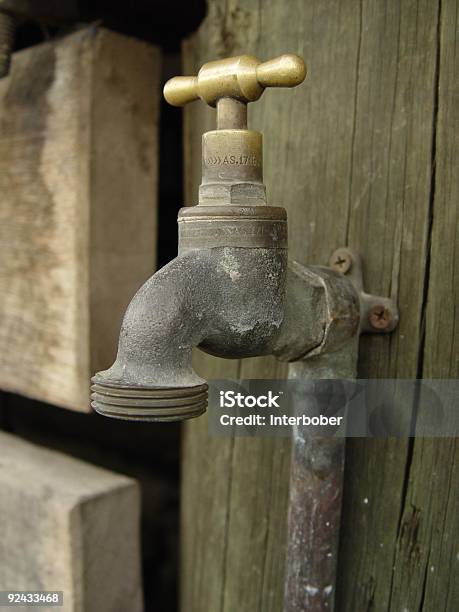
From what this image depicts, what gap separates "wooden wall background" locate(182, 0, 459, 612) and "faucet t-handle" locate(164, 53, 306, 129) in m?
0.28

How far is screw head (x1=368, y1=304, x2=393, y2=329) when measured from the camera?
3.05 ft

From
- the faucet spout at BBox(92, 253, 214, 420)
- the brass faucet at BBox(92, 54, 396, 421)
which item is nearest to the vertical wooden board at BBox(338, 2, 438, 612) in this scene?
the brass faucet at BBox(92, 54, 396, 421)

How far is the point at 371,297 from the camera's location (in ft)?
3.07

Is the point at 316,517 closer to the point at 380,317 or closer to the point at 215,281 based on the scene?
the point at 380,317

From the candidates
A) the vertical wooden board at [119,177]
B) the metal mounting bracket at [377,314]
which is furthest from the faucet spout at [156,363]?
the vertical wooden board at [119,177]

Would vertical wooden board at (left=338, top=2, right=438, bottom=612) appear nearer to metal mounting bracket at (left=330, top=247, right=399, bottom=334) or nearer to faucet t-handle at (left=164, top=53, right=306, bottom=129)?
metal mounting bracket at (left=330, top=247, right=399, bottom=334)

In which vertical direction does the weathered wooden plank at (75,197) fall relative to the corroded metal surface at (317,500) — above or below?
above

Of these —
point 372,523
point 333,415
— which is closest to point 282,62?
point 333,415

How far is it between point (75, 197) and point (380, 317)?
552 mm

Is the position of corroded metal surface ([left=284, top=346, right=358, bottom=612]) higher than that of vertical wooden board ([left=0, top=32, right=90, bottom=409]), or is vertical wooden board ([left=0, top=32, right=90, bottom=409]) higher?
vertical wooden board ([left=0, top=32, right=90, bottom=409])

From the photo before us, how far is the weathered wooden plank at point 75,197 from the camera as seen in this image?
112 centimetres

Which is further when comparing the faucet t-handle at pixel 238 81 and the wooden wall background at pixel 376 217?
the wooden wall background at pixel 376 217

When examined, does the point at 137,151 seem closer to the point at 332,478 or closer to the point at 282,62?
the point at 282,62

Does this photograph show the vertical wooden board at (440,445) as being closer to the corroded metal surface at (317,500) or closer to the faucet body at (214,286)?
the corroded metal surface at (317,500)
